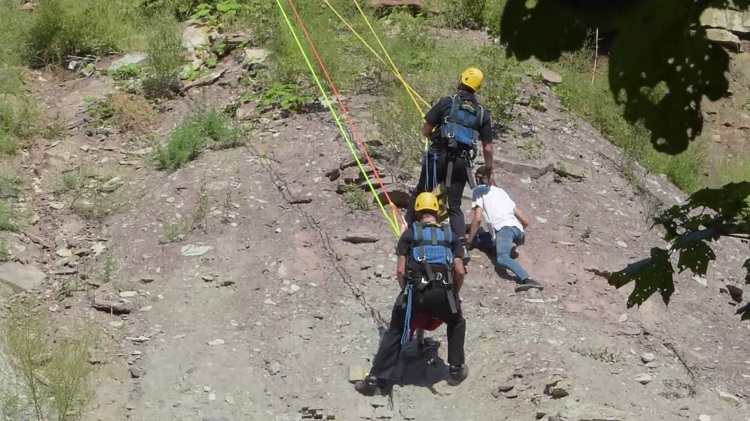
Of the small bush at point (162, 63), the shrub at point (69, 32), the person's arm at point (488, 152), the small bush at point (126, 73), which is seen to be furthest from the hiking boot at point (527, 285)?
the shrub at point (69, 32)

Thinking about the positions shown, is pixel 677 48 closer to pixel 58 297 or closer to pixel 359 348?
pixel 359 348

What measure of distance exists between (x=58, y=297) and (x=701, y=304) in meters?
5.58

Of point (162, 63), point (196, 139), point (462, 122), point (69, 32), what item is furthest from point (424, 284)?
point (69, 32)

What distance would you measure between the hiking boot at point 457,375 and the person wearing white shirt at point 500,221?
1474 mm

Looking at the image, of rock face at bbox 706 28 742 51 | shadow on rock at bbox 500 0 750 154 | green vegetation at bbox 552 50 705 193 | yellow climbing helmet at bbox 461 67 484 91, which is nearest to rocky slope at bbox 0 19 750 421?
green vegetation at bbox 552 50 705 193

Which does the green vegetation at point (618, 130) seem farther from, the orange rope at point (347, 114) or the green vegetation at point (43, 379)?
the green vegetation at point (43, 379)

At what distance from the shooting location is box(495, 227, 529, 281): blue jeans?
891 cm

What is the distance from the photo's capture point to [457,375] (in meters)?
7.58

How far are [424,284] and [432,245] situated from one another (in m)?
0.27

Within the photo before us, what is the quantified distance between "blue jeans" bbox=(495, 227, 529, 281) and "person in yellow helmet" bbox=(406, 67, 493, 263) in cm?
54

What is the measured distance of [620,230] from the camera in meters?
10.4

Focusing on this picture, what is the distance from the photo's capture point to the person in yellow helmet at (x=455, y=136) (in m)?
8.38

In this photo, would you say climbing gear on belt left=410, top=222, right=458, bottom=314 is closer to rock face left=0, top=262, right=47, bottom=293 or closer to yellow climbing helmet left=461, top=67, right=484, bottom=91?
yellow climbing helmet left=461, top=67, right=484, bottom=91

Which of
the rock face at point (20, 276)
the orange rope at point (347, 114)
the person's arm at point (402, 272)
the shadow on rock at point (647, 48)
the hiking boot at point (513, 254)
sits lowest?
the rock face at point (20, 276)
